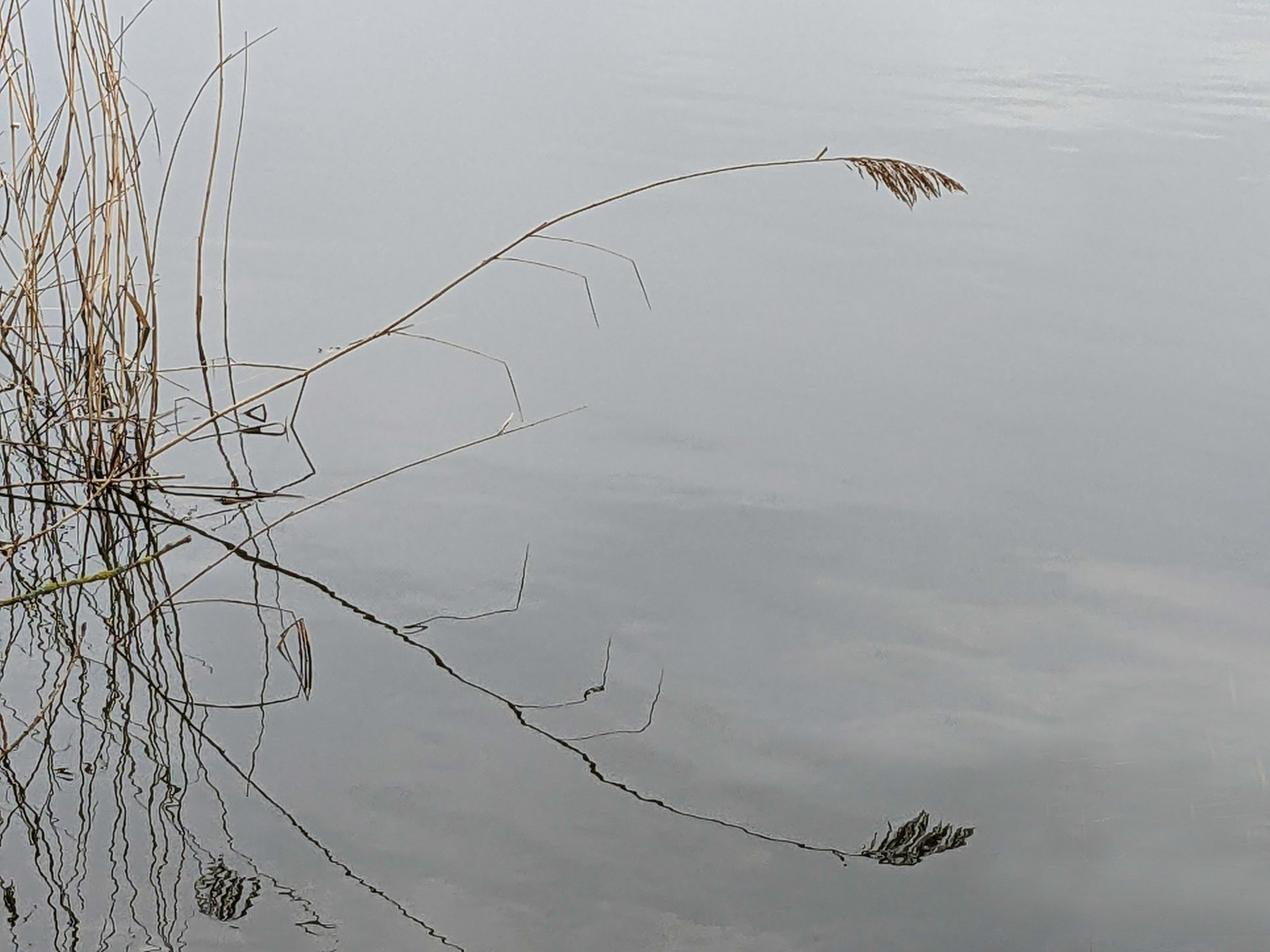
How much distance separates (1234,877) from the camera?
239 centimetres

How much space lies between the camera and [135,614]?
2.94 metres

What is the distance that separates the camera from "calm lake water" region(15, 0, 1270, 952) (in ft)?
7.70

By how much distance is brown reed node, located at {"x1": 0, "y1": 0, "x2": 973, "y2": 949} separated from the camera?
2.22m

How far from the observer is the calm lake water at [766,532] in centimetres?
235

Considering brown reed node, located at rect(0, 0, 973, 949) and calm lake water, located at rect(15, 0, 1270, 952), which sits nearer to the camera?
brown reed node, located at rect(0, 0, 973, 949)

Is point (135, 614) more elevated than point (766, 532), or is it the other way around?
A: point (766, 532)

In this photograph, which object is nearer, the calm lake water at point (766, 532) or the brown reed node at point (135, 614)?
the brown reed node at point (135, 614)

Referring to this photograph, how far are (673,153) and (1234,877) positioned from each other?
15.0ft


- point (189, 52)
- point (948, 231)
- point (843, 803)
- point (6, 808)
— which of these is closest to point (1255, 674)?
point (843, 803)

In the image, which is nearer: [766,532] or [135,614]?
[135,614]

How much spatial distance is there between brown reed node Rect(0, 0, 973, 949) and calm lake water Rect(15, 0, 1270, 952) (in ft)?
0.12

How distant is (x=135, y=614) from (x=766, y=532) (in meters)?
1.46

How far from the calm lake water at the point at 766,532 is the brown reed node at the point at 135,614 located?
0.12ft

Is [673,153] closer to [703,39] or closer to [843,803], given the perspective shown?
[703,39]
